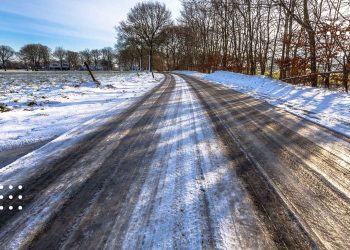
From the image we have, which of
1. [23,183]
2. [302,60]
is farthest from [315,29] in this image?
[23,183]

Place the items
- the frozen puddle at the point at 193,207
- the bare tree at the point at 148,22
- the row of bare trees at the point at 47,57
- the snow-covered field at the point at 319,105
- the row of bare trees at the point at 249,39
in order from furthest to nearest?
the row of bare trees at the point at 47,57 < the bare tree at the point at 148,22 < the row of bare trees at the point at 249,39 < the snow-covered field at the point at 319,105 < the frozen puddle at the point at 193,207

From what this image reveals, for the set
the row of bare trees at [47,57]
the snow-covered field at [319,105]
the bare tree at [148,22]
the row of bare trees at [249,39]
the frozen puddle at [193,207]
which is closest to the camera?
the frozen puddle at [193,207]

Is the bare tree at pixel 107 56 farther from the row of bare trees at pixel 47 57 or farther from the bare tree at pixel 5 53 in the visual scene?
the bare tree at pixel 5 53

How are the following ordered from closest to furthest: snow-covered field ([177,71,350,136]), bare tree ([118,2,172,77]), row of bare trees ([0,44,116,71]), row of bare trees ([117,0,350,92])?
snow-covered field ([177,71,350,136])
row of bare trees ([117,0,350,92])
bare tree ([118,2,172,77])
row of bare trees ([0,44,116,71])

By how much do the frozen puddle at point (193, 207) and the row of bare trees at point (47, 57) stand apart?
336ft

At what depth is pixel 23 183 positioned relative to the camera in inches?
133

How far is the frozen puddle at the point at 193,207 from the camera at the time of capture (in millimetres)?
2203

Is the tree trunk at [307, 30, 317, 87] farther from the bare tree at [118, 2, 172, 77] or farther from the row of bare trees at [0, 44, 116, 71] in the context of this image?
the row of bare trees at [0, 44, 116, 71]

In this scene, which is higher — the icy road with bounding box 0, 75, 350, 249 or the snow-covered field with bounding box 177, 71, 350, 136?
the snow-covered field with bounding box 177, 71, 350, 136

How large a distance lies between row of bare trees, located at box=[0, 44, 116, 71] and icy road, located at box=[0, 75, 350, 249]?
101 metres

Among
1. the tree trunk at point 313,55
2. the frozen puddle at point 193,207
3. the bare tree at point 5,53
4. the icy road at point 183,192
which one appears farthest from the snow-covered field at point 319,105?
the bare tree at point 5,53

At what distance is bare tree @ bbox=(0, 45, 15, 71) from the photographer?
99375 millimetres

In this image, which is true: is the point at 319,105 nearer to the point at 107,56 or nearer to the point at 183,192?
the point at 183,192

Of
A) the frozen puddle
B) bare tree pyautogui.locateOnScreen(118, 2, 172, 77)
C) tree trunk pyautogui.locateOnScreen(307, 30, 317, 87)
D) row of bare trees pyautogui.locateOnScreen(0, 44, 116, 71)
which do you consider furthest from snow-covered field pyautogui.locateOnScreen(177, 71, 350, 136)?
row of bare trees pyautogui.locateOnScreen(0, 44, 116, 71)
